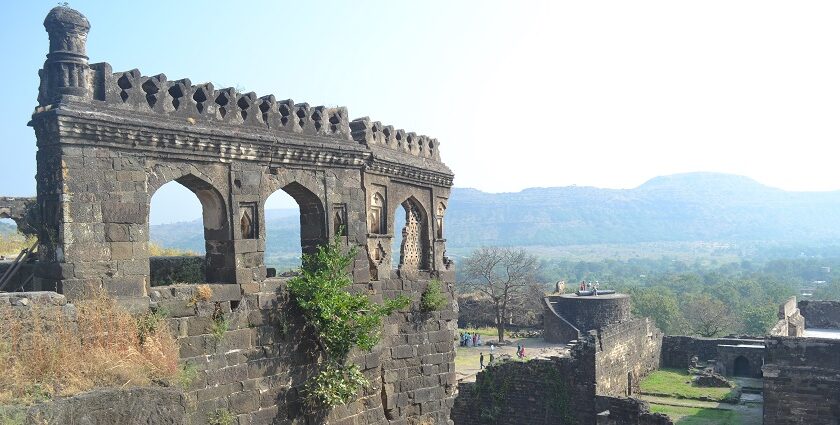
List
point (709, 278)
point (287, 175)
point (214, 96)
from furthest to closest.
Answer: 1. point (709, 278)
2. point (287, 175)
3. point (214, 96)

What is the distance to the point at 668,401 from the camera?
82.2 feet

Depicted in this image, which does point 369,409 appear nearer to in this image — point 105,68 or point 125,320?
point 125,320

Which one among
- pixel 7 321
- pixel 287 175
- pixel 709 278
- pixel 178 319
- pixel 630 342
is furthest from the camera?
pixel 709 278

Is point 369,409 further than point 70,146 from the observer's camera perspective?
Yes

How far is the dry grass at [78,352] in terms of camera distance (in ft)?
21.8

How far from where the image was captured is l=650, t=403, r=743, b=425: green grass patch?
21844 mm

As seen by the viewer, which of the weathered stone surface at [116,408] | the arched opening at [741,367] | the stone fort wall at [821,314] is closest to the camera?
the weathered stone surface at [116,408]

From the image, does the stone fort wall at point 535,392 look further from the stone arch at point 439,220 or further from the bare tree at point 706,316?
the bare tree at point 706,316

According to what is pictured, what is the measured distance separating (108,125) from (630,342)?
74.4 feet

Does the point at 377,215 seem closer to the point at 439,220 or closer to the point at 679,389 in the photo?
the point at 439,220

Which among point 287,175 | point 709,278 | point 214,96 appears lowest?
point 709,278

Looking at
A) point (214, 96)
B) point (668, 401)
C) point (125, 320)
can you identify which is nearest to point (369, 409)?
point (125, 320)

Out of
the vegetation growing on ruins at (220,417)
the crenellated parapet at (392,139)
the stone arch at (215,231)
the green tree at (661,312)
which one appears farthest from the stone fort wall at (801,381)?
the green tree at (661,312)

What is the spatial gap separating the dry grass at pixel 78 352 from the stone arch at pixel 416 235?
588 cm
